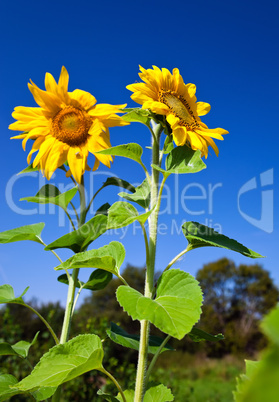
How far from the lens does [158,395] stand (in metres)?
1.54

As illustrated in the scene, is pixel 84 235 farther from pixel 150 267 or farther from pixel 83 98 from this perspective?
pixel 83 98

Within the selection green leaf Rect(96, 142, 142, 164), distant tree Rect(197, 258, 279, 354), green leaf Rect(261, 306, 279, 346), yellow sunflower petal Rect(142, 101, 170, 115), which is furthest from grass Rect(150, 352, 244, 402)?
green leaf Rect(261, 306, 279, 346)

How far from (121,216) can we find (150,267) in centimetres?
24

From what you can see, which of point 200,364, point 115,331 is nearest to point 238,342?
point 200,364

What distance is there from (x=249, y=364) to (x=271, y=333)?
→ 70 centimetres

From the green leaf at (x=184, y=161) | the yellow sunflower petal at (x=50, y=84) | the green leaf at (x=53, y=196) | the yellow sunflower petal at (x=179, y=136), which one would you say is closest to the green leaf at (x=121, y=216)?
the green leaf at (x=184, y=161)

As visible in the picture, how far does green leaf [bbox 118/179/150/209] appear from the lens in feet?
4.76

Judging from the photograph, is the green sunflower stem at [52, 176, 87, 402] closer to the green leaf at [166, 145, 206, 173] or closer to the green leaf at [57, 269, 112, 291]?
the green leaf at [57, 269, 112, 291]

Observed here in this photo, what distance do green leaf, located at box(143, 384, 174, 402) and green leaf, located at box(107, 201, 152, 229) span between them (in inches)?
28.8

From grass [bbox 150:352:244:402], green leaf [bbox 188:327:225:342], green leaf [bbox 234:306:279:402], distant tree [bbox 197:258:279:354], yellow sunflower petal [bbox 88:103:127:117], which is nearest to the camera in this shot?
green leaf [bbox 234:306:279:402]

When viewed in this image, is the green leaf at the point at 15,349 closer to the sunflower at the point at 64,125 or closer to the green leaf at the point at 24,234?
the green leaf at the point at 24,234

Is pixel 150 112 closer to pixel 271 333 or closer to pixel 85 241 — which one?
pixel 85 241

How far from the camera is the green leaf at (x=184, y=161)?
1.30 m

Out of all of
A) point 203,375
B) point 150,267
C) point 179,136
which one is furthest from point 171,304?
point 203,375
